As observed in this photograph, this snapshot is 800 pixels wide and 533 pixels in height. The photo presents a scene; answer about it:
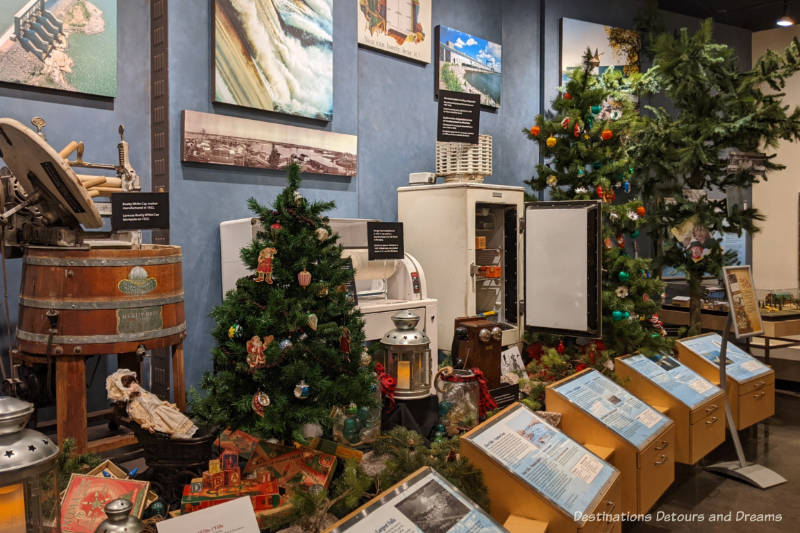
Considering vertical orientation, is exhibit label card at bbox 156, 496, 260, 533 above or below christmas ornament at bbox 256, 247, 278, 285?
below

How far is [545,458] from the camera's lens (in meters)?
2.29

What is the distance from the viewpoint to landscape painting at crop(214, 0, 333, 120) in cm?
382

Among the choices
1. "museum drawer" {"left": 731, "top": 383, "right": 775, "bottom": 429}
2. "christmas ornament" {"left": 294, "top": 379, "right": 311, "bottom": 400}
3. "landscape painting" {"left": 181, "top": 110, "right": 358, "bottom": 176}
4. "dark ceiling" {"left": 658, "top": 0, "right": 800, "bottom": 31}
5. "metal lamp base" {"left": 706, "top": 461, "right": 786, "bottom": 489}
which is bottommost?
"metal lamp base" {"left": 706, "top": 461, "right": 786, "bottom": 489}

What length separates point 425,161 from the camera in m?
5.33

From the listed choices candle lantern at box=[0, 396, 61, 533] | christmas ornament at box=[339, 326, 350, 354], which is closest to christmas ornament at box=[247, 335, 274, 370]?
christmas ornament at box=[339, 326, 350, 354]

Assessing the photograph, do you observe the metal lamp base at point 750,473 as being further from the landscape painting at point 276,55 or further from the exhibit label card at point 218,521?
the landscape painting at point 276,55

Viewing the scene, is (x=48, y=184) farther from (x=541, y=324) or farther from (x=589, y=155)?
(x=589, y=155)

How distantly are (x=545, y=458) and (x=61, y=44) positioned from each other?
3103 millimetres

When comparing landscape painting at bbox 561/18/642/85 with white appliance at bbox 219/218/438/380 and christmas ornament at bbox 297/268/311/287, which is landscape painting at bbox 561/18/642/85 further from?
christmas ornament at bbox 297/268/311/287

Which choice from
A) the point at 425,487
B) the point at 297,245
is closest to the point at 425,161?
the point at 297,245

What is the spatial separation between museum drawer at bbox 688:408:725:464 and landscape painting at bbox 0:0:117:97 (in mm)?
3672

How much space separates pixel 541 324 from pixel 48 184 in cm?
293

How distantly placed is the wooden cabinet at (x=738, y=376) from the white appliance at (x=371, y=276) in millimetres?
1751

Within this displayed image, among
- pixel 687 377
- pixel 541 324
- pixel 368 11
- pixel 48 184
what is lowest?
pixel 687 377
